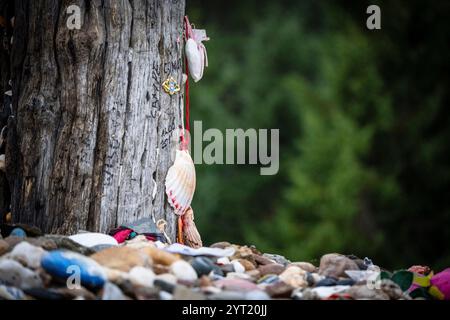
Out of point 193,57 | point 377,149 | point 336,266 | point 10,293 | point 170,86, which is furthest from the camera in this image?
point 377,149

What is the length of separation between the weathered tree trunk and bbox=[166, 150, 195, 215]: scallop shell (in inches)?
2.1

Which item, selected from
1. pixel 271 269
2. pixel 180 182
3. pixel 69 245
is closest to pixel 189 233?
pixel 180 182

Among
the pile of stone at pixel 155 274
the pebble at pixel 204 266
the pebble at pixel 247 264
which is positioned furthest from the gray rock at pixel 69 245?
the pebble at pixel 247 264

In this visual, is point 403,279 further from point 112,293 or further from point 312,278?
point 112,293

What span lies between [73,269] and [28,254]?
188 millimetres

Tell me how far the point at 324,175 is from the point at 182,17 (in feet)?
18.9

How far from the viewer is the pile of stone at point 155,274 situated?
2.74 m

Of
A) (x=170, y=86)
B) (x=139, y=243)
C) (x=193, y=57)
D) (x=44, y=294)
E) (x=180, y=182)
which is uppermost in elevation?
(x=193, y=57)

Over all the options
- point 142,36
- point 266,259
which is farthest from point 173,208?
point 142,36

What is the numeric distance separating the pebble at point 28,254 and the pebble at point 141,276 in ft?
1.03

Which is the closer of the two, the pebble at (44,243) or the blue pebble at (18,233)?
the pebble at (44,243)

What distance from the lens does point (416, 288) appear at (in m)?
3.11

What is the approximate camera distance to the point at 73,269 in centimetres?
277

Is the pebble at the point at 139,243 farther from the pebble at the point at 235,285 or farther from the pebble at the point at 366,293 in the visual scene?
the pebble at the point at 366,293
